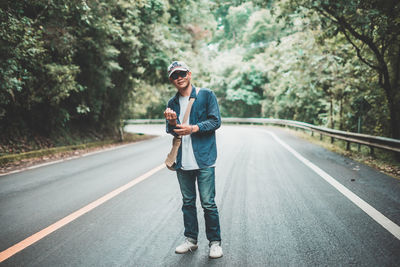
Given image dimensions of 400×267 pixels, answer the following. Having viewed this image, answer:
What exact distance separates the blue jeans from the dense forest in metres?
5.55

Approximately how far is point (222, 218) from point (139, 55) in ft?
33.6

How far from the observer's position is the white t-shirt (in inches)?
111

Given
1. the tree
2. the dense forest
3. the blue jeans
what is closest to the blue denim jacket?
the blue jeans

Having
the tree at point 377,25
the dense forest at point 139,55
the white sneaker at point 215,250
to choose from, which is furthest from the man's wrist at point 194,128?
the tree at point 377,25

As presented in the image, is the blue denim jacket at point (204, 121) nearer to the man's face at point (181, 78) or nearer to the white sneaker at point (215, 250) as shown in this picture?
the man's face at point (181, 78)

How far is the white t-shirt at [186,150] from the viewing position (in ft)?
9.29

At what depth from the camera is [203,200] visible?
2863mm

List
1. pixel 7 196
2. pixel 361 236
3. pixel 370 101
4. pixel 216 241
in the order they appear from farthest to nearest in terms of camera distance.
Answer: pixel 370 101, pixel 7 196, pixel 361 236, pixel 216 241

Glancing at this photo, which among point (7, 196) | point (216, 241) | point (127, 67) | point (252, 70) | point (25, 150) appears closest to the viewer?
point (216, 241)

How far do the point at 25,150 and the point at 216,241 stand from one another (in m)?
8.88

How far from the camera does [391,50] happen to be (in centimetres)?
870

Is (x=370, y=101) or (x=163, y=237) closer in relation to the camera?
(x=163, y=237)

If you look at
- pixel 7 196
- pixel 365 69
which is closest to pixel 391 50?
pixel 365 69

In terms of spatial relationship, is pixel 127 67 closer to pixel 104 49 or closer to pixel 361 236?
pixel 104 49
